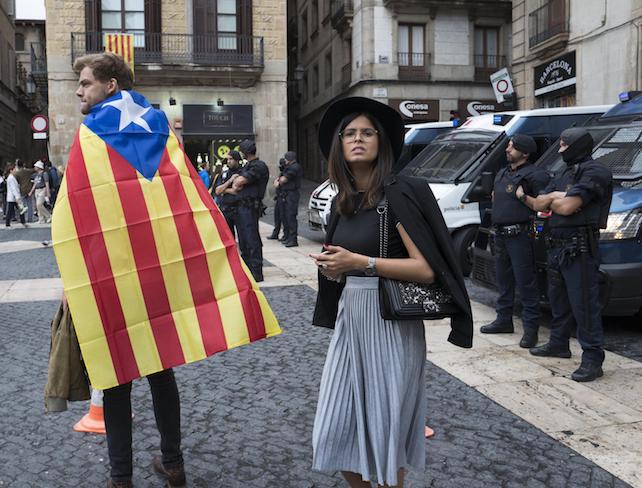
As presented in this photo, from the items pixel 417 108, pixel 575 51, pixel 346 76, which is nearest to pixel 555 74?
pixel 575 51

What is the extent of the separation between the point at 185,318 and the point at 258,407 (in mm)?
1622

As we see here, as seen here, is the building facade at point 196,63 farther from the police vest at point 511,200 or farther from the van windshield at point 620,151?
the police vest at point 511,200

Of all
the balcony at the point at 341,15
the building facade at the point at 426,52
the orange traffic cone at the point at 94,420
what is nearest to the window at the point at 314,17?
the balcony at the point at 341,15

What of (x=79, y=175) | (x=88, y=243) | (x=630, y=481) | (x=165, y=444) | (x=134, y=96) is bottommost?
(x=630, y=481)

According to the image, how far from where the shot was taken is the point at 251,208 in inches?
359

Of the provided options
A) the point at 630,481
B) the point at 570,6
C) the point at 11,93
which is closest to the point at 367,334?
the point at 630,481

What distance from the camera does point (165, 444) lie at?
3162mm

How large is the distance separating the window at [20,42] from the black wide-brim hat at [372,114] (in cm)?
5777

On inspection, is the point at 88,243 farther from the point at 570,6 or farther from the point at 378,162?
the point at 570,6

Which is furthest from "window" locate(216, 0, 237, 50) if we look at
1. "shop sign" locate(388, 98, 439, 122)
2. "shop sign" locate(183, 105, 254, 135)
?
"shop sign" locate(388, 98, 439, 122)

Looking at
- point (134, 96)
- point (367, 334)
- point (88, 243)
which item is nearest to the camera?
point (367, 334)

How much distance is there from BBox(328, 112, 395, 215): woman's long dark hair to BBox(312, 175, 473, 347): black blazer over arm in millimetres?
55

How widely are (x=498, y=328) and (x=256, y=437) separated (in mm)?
3162

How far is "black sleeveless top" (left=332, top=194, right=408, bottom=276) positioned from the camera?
2.56 metres
